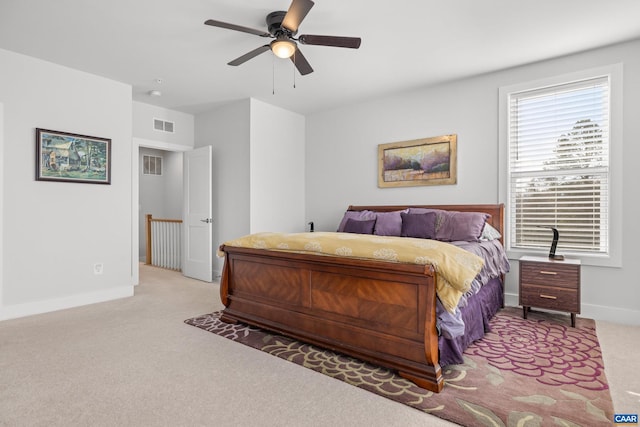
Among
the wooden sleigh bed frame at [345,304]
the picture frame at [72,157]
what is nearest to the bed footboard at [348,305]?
the wooden sleigh bed frame at [345,304]

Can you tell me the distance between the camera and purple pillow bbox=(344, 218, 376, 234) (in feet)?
14.3

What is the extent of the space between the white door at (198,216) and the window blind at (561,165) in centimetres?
417

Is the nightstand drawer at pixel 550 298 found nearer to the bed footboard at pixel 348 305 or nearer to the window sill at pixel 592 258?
the window sill at pixel 592 258

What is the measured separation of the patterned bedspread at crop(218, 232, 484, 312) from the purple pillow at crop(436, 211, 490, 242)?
1369 mm

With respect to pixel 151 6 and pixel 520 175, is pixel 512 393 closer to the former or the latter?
pixel 520 175

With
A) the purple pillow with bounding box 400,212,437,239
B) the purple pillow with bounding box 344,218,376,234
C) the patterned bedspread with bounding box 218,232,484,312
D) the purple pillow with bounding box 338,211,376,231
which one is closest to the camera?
the patterned bedspread with bounding box 218,232,484,312

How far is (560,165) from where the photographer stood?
371cm

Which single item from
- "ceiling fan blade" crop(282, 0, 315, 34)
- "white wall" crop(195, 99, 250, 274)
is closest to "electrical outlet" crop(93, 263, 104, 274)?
"white wall" crop(195, 99, 250, 274)

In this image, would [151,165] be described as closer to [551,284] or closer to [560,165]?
[560,165]

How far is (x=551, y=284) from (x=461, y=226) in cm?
97

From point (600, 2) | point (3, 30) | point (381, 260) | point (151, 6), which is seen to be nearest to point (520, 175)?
point (600, 2)

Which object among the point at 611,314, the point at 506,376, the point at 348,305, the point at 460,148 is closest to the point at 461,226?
the point at 460,148

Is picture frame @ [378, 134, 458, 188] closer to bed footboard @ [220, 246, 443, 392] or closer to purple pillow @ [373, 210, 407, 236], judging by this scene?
purple pillow @ [373, 210, 407, 236]

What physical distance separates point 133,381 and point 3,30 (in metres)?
3.35
